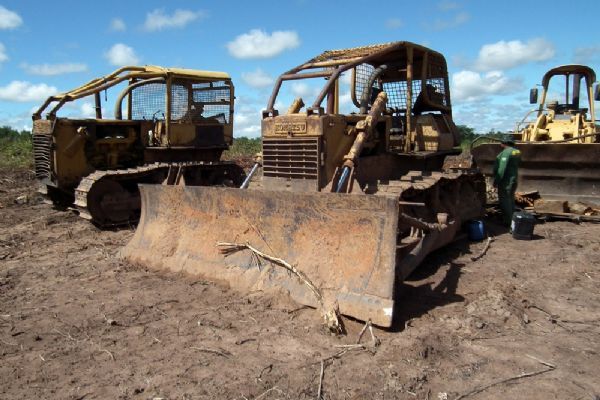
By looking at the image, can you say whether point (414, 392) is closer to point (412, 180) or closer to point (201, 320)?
point (201, 320)

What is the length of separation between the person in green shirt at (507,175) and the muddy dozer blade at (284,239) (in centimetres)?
419

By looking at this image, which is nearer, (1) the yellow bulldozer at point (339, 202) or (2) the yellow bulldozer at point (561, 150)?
(1) the yellow bulldozer at point (339, 202)

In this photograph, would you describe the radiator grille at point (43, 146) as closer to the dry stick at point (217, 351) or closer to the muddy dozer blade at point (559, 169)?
the dry stick at point (217, 351)

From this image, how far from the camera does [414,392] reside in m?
3.21

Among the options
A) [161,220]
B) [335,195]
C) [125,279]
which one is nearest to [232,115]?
[161,220]

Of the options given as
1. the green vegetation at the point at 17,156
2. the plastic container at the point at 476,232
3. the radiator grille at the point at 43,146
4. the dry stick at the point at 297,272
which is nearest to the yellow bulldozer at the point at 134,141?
the radiator grille at the point at 43,146

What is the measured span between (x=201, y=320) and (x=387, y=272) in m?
1.64

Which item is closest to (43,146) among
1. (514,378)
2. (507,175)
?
(507,175)

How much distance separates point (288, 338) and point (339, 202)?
4.52 ft

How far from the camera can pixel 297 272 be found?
4.79 m

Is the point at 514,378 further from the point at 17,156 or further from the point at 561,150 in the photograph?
the point at 17,156

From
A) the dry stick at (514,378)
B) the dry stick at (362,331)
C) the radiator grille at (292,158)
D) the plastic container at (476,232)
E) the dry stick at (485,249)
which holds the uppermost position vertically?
the radiator grille at (292,158)

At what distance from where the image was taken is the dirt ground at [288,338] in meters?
3.28

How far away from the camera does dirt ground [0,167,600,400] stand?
3.28 m
